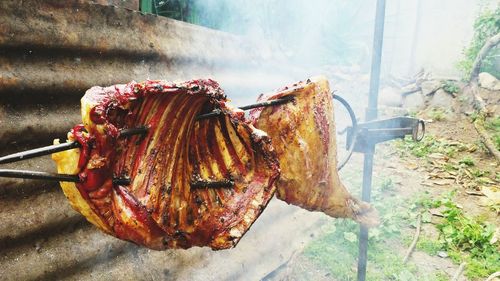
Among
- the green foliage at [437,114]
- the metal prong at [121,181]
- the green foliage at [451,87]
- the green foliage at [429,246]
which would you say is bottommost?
the green foliage at [429,246]

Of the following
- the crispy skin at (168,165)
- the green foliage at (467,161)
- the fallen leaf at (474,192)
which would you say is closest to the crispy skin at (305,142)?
the crispy skin at (168,165)

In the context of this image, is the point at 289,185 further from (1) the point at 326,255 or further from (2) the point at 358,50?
(2) the point at 358,50

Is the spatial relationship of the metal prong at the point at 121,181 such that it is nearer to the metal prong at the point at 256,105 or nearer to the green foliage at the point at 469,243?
the metal prong at the point at 256,105

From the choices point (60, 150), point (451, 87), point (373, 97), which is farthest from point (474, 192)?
point (60, 150)

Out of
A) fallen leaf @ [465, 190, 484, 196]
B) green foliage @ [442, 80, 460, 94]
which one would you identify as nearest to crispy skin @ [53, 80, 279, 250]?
Result: fallen leaf @ [465, 190, 484, 196]

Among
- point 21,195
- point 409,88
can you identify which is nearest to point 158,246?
point 21,195

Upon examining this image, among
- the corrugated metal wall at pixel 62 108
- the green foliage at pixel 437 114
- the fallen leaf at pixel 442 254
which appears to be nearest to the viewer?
the corrugated metal wall at pixel 62 108
